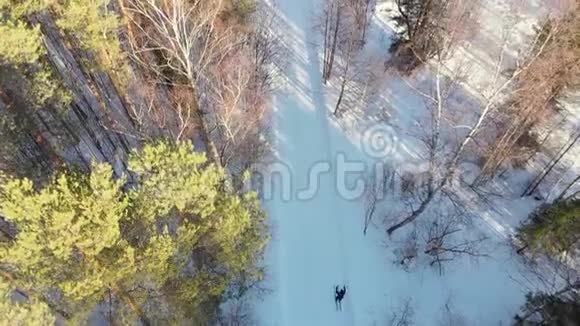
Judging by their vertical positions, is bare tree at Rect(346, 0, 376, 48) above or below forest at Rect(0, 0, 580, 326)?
above

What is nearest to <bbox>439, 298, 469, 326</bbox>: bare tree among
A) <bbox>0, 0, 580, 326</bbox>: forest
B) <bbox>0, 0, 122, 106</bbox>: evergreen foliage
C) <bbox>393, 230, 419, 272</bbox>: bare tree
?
<bbox>0, 0, 580, 326</bbox>: forest

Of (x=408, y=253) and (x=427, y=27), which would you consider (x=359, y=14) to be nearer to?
(x=427, y=27)

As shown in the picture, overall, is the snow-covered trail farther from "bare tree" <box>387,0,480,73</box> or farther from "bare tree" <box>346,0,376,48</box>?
"bare tree" <box>387,0,480,73</box>

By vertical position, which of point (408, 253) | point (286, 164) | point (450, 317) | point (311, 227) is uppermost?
point (286, 164)

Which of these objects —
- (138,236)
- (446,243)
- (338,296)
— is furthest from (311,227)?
(138,236)

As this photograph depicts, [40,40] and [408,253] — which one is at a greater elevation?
[40,40]

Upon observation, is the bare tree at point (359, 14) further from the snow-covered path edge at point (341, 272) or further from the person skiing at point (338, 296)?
the person skiing at point (338, 296)
